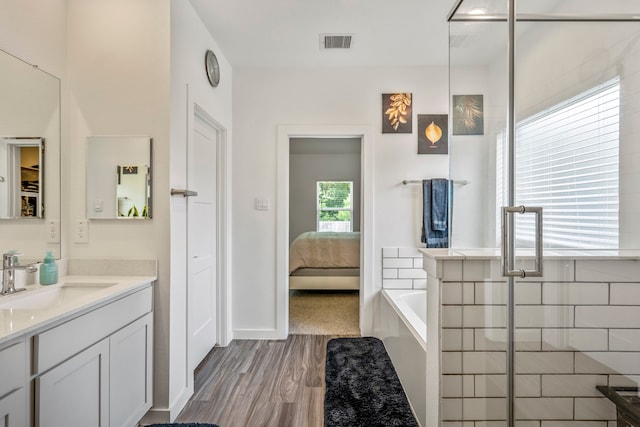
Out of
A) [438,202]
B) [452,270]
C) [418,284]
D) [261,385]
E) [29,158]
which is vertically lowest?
[261,385]

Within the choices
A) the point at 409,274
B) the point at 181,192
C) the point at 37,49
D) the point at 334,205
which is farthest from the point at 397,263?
the point at 334,205

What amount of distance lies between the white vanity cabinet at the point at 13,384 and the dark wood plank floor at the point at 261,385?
3.31ft

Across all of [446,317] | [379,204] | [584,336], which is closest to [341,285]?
[379,204]

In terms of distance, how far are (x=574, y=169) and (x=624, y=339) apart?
0.64 meters

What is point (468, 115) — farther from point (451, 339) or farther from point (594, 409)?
point (594, 409)

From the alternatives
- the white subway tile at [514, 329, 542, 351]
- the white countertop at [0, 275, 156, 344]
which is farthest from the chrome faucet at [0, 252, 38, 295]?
the white subway tile at [514, 329, 542, 351]

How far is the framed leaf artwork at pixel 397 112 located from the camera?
3029 millimetres

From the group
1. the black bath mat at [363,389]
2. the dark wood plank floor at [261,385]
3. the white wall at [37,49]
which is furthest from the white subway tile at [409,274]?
the white wall at [37,49]

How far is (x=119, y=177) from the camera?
1.86 metres

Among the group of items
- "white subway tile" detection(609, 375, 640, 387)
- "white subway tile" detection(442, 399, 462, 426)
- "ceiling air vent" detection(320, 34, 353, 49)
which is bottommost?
"white subway tile" detection(442, 399, 462, 426)

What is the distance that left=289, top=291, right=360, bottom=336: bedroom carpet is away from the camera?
3264mm

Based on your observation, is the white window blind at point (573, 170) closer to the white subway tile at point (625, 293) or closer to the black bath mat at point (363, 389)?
the white subway tile at point (625, 293)

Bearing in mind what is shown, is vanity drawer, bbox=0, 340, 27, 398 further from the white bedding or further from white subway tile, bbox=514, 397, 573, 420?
the white bedding

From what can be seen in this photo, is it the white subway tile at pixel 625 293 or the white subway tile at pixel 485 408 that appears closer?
the white subway tile at pixel 625 293
